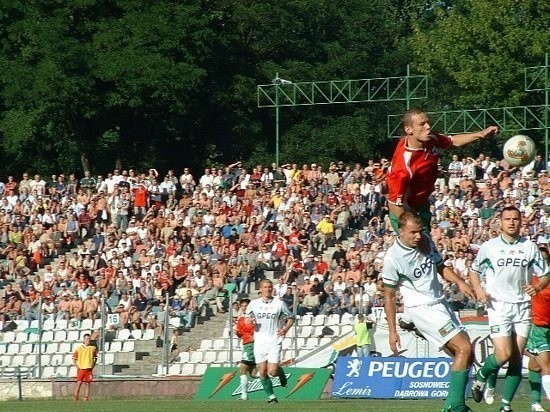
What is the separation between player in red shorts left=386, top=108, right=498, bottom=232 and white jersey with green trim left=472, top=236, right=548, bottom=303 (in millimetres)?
1830

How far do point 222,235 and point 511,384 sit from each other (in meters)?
22.5

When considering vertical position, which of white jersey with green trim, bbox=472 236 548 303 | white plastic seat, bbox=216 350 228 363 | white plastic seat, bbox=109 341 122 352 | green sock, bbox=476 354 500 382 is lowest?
white plastic seat, bbox=216 350 228 363

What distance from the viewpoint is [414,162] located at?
13.6m

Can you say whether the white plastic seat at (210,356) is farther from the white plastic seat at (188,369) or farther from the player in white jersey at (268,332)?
the player in white jersey at (268,332)

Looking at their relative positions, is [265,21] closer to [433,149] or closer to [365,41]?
[365,41]

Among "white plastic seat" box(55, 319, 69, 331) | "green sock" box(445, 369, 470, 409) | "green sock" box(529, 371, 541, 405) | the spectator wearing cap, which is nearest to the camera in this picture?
"green sock" box(445, 369, 470, 409)

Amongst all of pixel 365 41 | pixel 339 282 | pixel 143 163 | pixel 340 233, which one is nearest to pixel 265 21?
pixel 365 41

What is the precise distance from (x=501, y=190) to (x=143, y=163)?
29.1m

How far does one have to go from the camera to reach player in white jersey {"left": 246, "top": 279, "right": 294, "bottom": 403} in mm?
23500

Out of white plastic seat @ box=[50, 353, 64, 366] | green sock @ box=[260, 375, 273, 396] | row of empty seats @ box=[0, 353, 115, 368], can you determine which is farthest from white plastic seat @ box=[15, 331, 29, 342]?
green sock @ box=[260, 375, 273, 396]

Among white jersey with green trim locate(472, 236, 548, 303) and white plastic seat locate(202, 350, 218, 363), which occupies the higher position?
white jersey with green trim locate(472, 236, 548, 303)

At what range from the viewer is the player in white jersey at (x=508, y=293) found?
49.2 feet

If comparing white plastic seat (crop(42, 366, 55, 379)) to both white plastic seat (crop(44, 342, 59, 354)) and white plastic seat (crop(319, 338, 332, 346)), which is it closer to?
white plastic seat (crop(44, 342, 59, 354))

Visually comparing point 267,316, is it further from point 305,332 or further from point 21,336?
point 21,336
